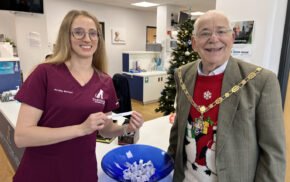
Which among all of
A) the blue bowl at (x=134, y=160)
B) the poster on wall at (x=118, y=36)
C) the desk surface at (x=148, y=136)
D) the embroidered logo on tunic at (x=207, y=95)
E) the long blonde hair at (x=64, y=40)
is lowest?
the desk surface at (x=148, y=136)

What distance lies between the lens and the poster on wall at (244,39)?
1529 millimetres

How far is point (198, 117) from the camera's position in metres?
1.07

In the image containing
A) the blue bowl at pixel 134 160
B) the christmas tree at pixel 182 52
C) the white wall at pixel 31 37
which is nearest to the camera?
the blue bowl at pixel 134 160

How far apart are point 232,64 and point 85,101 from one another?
0.72 meters

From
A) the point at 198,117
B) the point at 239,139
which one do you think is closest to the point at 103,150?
the point at 198,117

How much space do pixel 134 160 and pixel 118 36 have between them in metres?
6.69

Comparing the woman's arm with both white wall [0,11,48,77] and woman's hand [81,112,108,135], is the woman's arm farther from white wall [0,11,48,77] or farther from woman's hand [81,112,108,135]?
white wall [0,11,48,77]

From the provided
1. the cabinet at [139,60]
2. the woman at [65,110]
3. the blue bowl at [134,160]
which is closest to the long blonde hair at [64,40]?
the woman at [65,110]

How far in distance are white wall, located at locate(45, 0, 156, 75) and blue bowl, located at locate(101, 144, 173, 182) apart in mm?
5590

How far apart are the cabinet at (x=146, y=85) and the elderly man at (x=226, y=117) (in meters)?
4.76

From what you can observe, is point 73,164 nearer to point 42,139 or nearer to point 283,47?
point 42,139

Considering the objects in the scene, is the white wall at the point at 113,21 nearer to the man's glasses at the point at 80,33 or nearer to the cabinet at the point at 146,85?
the cabinet at the point at 146,85

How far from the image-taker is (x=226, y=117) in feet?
3.20

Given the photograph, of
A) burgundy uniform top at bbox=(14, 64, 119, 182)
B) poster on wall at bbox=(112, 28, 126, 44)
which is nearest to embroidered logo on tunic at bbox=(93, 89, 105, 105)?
burgundy uniform top at bbox=(14, 64, 119, 182)
